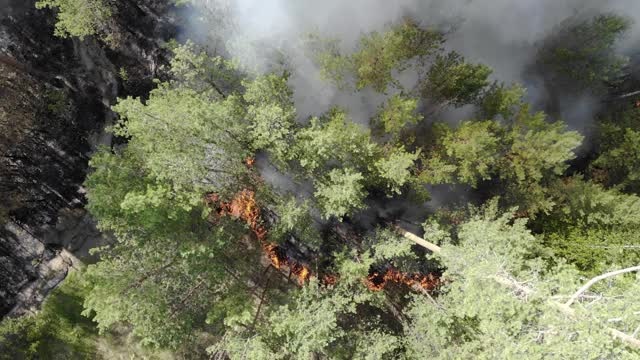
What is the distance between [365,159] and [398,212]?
4020mm

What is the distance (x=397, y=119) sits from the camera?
1238 centimetres

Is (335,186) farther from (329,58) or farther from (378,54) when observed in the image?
(378,54)

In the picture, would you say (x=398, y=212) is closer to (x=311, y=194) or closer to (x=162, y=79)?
(x=311, y=194)

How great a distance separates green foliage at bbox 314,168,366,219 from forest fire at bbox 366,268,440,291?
4.32 metres

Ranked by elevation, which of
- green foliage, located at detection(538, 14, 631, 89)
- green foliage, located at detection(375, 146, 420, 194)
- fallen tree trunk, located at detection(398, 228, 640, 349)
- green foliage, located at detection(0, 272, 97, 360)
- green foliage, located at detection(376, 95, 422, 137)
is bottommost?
green foliage, located at detection(0, 272, 97, 360)

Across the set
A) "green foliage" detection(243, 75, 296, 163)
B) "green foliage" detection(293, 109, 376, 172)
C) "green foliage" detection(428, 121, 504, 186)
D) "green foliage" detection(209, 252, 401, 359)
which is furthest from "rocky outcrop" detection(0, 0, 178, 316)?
"green foliage" detection(428, 121, 504, 186)

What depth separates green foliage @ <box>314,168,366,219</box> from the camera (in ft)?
37.6

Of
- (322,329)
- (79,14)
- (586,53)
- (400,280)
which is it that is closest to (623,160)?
(586,53)

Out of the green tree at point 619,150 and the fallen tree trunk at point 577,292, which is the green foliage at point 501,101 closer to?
the green tree at point 619,150

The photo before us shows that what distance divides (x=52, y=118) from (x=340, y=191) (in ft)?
38.5

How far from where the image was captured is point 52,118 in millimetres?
15023

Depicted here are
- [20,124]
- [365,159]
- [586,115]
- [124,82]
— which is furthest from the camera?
[586,115]

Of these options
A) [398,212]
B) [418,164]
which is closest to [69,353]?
[398,212]

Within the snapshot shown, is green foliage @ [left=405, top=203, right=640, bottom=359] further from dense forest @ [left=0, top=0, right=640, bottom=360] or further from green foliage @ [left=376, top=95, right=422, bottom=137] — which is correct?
green foliage @ [left=376, top=95, right=422, bottom=137]
